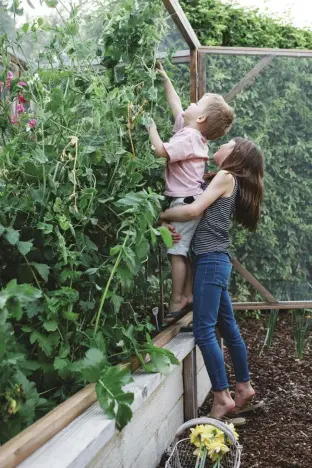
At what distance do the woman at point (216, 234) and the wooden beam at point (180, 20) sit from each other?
2.28 feet

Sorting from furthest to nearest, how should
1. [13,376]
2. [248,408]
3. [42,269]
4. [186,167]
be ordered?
1. [248,408]
2. [186,167]
3. [42,269]
4. [13,376]

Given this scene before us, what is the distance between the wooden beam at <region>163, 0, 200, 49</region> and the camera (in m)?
3.11

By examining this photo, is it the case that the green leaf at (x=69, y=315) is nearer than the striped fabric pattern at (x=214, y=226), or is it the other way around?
the green leaf at (x=69, y=315)

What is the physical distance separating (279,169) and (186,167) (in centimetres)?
112

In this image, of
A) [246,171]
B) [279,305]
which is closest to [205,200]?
[246,171]

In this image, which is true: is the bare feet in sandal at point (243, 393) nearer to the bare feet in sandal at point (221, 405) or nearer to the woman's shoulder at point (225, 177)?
the bare feet in sandal at point (221, 405)

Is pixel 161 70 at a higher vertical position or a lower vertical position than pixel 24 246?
higher

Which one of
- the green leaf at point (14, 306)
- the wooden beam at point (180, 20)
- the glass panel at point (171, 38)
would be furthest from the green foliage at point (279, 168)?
the green leaf at point (14, 306)

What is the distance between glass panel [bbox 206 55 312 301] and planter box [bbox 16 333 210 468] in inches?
29.7

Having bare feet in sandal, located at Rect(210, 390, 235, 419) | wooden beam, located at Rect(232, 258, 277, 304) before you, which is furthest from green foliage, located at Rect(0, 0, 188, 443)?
wooden beam, located at Rect(232, 258, 277, 304)

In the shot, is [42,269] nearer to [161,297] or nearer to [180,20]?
[161,297]

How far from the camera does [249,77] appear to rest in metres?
3.86

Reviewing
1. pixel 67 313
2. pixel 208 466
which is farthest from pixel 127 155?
pixel 208 466

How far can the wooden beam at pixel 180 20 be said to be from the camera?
311 cm
